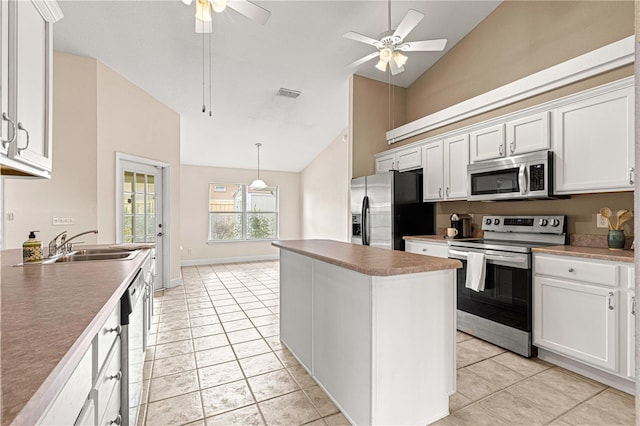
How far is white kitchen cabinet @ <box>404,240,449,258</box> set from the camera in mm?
3355

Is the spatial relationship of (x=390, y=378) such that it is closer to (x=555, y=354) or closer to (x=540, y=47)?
(x=555, y=354)

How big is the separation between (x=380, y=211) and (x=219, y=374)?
8.61 feet

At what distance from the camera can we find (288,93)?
4766mm

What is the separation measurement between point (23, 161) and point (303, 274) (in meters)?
1.74

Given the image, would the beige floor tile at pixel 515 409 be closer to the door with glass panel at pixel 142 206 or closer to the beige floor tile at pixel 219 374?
the beige floor tile at pixel 219 374

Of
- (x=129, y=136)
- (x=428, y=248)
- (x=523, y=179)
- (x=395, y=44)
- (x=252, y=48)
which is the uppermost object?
(x=252, y=48)

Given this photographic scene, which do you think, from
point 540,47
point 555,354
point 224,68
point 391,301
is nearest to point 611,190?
point 555,354

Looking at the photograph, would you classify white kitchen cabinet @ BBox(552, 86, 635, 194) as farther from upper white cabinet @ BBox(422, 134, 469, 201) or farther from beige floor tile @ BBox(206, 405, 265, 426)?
beige floor tile @ BBox(206, 405, 265, 426)

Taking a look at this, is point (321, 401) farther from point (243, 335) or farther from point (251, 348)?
point (243, 335)

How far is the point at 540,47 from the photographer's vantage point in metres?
3.21

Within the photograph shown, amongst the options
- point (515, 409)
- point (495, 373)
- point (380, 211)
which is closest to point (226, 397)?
point (515, 409)

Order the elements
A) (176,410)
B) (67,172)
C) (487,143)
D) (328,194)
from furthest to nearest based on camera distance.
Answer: (328,194), (67,172), (487,143), (176,410)

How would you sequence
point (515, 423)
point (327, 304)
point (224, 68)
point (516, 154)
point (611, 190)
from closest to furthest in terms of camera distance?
1. point (515, 423)
2. point (327, 304)
3. point (611, 190)
4. point (516, 154)
5. point (224, 68)

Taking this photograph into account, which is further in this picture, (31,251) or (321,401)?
(321,401)
